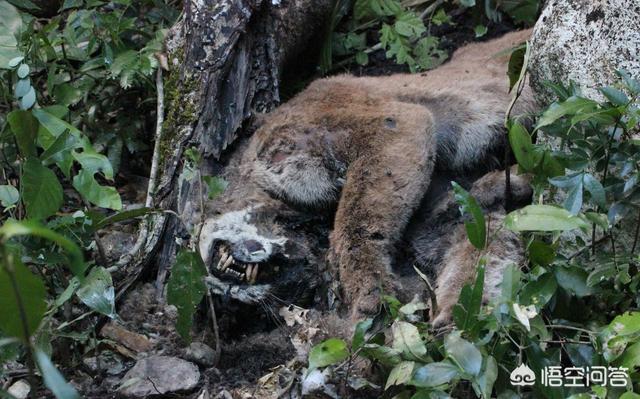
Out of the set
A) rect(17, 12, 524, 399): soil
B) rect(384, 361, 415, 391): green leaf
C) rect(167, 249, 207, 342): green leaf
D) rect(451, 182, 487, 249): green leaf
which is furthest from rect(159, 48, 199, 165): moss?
rect(384, 361, 415, 391): green leaf

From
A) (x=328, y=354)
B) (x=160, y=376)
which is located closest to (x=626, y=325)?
(x=328, y=354)

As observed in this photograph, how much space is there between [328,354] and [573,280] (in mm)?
955

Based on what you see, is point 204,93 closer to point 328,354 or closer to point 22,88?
point 22,88

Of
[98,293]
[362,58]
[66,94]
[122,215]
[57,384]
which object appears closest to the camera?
[57,384]

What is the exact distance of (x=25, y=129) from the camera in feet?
10.9

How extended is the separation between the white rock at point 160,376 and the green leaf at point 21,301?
53.6 inches

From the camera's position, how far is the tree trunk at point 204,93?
427 cm

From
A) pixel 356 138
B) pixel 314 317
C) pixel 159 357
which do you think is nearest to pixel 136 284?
pixel 159 357

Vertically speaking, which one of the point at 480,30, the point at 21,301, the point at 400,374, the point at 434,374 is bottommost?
the point at 400,374

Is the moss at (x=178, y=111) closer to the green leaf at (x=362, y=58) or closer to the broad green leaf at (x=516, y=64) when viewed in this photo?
the green leaf at (x=362, y=58)

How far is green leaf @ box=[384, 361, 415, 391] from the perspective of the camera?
2838mm

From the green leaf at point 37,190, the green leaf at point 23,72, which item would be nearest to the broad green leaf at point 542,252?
the green leaf at point 37,190

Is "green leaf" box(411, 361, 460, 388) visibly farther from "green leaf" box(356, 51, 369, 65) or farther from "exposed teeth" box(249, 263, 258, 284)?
"green leaf" box(356, 51, 369, 65)

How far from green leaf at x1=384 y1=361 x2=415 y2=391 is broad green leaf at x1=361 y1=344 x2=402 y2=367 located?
0.04 metres
